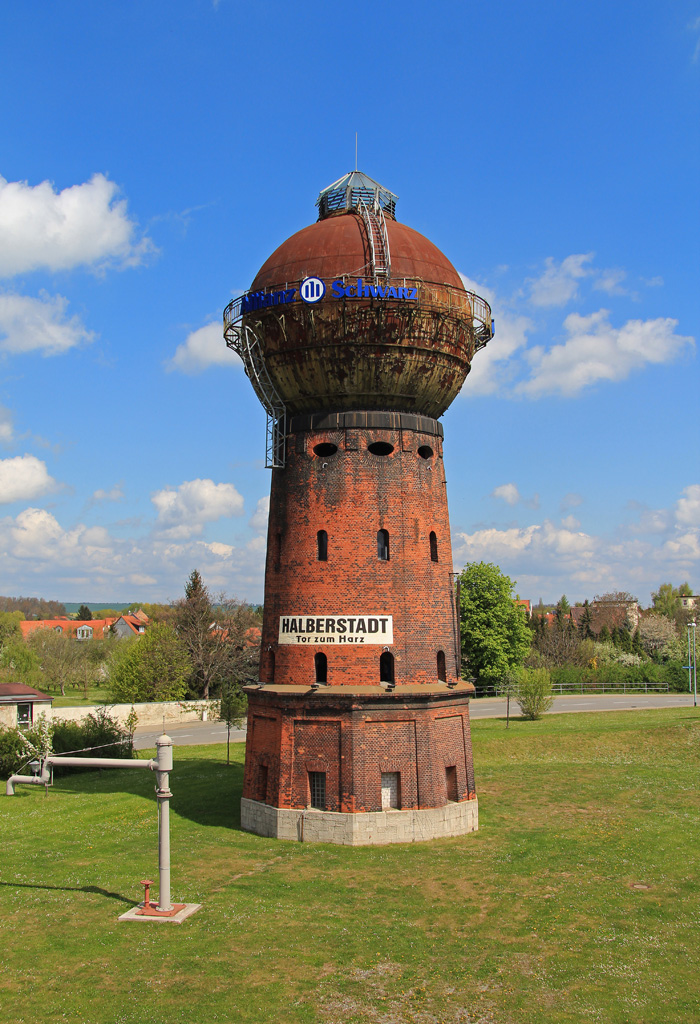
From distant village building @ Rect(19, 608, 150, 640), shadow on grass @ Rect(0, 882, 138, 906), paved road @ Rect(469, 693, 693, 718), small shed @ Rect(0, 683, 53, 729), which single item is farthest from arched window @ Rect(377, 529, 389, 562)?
distant village building @ Rect(19, 608, 150, 640)

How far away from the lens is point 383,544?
25.6 meters

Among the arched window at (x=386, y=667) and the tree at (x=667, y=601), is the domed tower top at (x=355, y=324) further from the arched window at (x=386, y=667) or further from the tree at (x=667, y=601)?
the tree at (x=667, y=601)

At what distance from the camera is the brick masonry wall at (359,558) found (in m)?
25.0

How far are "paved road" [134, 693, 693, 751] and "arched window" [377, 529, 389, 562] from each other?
24812mm

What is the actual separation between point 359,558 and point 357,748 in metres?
5.65

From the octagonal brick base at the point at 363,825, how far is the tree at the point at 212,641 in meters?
35.9

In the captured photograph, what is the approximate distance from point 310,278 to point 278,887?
1703 cm

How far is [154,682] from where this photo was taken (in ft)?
188

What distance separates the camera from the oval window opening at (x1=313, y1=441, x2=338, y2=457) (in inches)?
1029

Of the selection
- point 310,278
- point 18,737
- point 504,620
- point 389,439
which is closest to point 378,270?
point 310,278

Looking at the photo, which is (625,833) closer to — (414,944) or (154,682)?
(414,944)

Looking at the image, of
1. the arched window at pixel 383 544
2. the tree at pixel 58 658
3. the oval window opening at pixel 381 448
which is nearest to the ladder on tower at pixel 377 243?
the oval window opening at pixel 381 448

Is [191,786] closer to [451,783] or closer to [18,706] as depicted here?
[451,783]

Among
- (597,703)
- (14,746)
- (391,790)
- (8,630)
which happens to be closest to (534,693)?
(597,703)
